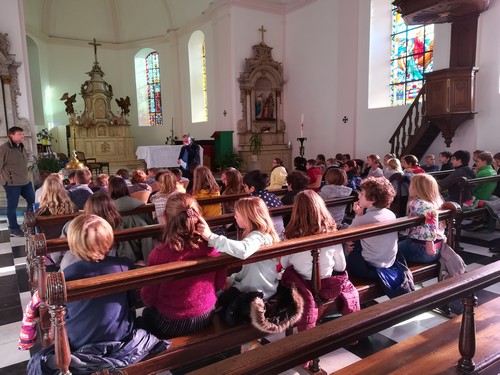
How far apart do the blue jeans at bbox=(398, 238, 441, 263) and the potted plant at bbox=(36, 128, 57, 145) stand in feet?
44.9

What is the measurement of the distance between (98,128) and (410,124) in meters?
11.2

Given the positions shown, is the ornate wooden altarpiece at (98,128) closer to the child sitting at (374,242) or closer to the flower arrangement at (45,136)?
the flower arrangement at (45,136)

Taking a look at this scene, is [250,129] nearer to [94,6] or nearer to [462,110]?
[462,110]

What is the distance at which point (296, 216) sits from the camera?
2588 mm

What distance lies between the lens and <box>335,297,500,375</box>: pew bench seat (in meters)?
1.80

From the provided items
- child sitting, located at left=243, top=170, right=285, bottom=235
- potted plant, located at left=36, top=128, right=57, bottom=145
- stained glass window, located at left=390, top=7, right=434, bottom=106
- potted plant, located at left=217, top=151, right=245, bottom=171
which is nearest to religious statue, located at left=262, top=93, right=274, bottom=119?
potted plant, located at left=217, top=151, right=245, bottom=171

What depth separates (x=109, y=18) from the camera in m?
16.6

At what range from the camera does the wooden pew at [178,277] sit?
1.54 meters

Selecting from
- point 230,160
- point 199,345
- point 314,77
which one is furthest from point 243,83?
point 199,345

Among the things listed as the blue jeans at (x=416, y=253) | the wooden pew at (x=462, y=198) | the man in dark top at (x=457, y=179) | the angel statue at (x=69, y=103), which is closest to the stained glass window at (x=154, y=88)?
the angel statue at (x=69, y=103)

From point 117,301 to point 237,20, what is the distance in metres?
11.9

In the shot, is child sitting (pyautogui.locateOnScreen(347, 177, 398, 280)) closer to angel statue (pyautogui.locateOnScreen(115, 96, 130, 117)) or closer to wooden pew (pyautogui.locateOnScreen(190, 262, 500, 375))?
wooden pew (pyautogui.locateOnScreen(190, 262, 500, 375))

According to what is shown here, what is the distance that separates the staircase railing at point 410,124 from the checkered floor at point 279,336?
3.54m

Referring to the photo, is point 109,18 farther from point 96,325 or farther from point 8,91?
point 96,325
